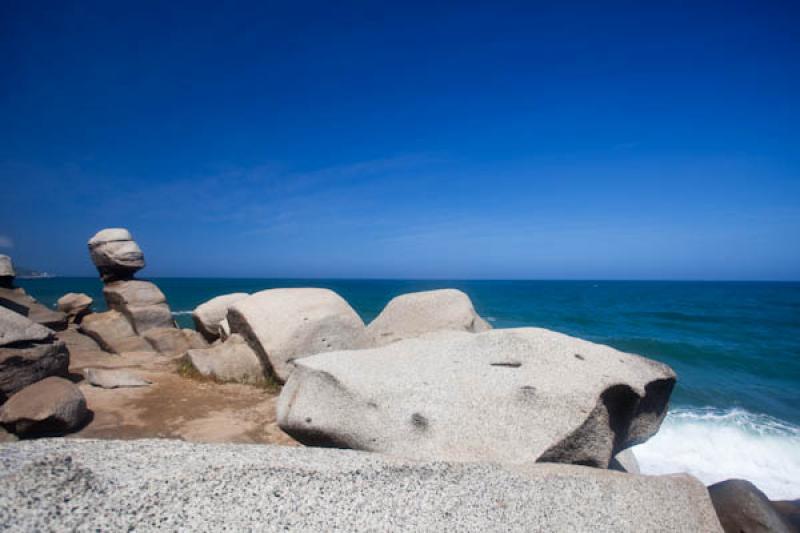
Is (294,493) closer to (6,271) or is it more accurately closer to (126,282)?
(126,282)

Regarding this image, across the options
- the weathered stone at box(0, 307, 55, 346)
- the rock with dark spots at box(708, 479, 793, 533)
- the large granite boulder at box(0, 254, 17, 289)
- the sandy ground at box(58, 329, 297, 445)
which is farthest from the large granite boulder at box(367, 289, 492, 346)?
the large granite boulder at box(0, 254, 17, 289)

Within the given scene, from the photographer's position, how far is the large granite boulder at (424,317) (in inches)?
300

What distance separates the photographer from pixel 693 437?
1029 cm

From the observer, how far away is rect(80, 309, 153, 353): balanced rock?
10547mm

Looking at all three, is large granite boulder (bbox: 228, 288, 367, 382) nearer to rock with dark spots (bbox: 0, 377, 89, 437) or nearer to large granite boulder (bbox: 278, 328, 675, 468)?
large granite boulder (bbox: 278, 328, 675, 468)

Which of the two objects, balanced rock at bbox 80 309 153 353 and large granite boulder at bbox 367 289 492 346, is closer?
large granite boulder at bbox 367 289 492 346

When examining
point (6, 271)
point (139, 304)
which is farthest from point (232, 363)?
point (6, 271)

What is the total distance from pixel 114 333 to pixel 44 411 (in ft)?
21.8

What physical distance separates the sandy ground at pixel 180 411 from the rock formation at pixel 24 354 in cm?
72

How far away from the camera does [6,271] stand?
443 inches

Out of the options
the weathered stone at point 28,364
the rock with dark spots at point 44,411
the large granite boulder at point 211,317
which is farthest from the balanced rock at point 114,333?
the rock with dark spots at point 44,411

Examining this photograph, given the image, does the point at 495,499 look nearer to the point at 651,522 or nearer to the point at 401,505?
the point at 401,505

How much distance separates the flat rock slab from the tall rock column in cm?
1042

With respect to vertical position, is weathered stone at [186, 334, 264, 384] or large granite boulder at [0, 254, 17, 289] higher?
large granite boulder at [0, 254, 17, 289]
